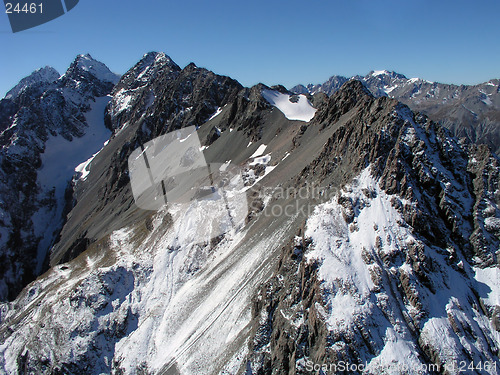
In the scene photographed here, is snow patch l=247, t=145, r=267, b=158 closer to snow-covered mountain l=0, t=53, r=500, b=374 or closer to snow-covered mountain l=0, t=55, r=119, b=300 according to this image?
snow-covered mountain l=0, t=53, r=500, b=374

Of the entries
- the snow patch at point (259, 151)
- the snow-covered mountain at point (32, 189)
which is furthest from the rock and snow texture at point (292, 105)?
the snow-covered mountain at point (32, 189)

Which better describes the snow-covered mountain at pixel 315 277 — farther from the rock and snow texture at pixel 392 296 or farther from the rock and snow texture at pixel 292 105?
the rock and snow texture at pixel 292 105

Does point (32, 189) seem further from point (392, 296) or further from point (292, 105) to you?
point (392, 296)

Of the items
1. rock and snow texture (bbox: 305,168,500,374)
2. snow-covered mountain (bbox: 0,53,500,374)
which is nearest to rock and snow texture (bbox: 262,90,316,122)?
snow-covered mountain (bbox: 0,53,500,374)

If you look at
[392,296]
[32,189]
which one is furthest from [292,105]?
[32,189]

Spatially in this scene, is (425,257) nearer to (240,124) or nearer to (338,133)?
(338,133)

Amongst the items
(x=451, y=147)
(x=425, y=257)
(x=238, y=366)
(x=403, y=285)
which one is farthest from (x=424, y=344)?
(x=451, y=147)
